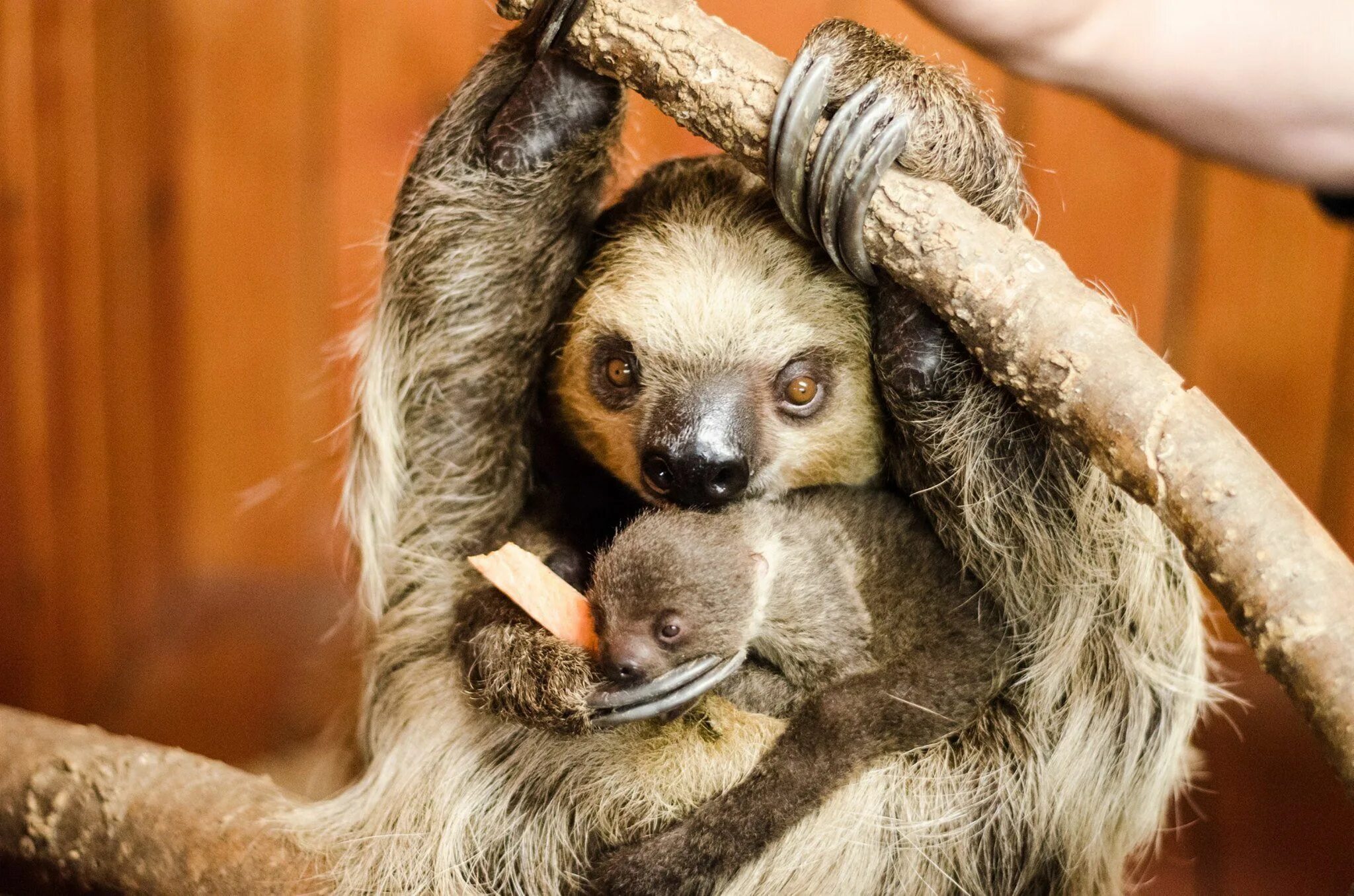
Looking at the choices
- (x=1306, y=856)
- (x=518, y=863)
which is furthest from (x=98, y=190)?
(x=1306, y=856)

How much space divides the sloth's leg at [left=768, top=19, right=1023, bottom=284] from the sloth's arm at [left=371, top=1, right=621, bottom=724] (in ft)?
1.57

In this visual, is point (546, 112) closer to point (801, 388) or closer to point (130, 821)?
point (801, 388)

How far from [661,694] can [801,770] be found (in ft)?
0.72

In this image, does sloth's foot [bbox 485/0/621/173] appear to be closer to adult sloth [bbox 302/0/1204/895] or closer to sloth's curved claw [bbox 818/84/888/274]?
adult sloth [bbox 302/0/1204/895]

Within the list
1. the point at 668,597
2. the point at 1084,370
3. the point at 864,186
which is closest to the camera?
the point at 1084,370

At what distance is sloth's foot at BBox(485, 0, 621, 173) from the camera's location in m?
1.84

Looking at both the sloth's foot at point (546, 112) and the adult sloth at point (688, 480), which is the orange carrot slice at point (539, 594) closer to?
the adult sloth at point (688, 480)

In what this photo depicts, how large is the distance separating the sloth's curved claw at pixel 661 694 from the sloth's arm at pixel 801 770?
0.45ft

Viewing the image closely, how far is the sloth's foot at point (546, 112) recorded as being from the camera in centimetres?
184

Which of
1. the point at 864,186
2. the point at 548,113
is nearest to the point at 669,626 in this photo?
the point at 864,186

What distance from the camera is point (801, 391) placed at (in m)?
1.81

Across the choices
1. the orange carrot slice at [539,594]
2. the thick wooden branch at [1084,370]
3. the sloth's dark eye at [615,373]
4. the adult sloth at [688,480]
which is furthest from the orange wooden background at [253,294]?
the thick wooden branch at [1084,370]

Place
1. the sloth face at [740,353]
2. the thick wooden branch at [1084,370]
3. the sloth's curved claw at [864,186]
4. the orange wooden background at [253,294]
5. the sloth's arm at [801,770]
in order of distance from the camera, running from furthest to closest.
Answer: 1. the orange wooden background at [253,294]
2. the sloth face at [740,353]
3. the sloth's arm at [801,770]
4. the sloth's curved claw at [864,186]
5. the thick wooden branch at [1084,370]

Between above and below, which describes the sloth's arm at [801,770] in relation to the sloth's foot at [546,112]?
below
